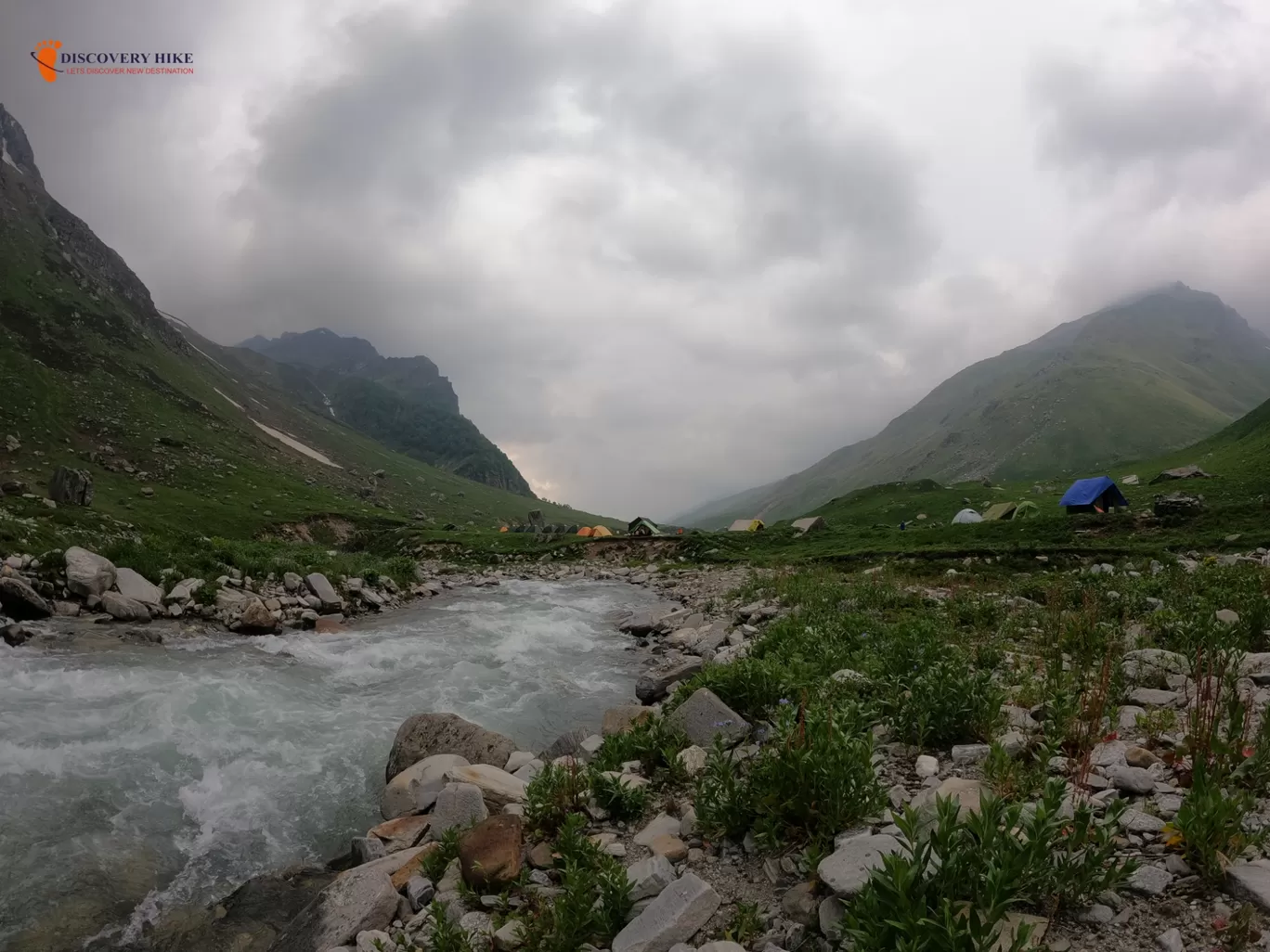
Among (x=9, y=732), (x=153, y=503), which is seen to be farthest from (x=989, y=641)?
(x=153, y=503)

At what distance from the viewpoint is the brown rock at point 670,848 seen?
210 inches

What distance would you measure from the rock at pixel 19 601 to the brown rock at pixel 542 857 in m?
17.8

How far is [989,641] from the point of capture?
10.9 metres

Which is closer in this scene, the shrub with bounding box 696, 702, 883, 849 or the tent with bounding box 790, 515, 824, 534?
the shrub with bounding box 696, 702, 883, 849

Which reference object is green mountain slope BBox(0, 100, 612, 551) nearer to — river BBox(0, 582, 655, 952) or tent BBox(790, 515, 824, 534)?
river BBox(0, 582, 655, 952)

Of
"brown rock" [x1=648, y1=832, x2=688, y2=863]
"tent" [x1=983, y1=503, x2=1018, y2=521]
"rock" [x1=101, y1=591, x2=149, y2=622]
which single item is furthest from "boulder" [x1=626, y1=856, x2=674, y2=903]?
"tent" [x1=983, y1=503, x2=1018, y2=521]

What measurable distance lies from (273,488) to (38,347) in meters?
43.8

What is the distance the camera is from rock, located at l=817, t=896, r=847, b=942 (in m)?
3.84

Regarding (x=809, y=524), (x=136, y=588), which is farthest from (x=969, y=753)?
(x=809, y=524)

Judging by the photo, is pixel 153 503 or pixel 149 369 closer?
pixel 153 503

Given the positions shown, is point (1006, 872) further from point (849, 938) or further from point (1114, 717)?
point (1114, 717)

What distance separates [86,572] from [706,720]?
19484 mm

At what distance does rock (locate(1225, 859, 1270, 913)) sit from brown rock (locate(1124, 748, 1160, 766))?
168cm

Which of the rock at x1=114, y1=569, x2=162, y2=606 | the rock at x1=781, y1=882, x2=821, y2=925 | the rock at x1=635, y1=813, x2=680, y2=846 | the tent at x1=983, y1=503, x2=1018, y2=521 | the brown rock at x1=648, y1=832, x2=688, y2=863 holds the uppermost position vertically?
the rock at x1=114, y1=569, x2=162, y2=606
